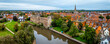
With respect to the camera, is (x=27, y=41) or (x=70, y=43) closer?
(x=27, y=41)

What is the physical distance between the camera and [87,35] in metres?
11.7

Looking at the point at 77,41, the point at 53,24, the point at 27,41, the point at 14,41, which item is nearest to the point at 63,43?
the point at 77,41

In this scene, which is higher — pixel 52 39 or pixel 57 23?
pixel 57 23

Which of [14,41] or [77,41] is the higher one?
[14,41]

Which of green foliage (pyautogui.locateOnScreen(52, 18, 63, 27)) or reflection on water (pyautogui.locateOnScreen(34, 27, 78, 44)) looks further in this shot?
green foliage (pyautogui.locateOnScreen(52, 18, 63, 27))

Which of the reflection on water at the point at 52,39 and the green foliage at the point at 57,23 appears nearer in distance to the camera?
the reflection on water at the point at 52,39

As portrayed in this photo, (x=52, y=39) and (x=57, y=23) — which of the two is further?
(x=57, y=23)

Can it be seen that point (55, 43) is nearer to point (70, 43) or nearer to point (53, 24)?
point (70, 43)

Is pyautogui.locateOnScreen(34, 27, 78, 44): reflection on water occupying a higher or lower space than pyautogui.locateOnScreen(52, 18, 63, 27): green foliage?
lower

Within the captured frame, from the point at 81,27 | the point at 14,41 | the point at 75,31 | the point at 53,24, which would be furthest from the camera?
the point at 53,24

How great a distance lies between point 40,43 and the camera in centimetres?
1336

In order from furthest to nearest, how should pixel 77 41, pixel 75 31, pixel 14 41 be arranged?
1. pixel 75 31
2. pixel 77 41
3. pixel 14 41

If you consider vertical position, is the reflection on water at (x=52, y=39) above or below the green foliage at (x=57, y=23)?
below

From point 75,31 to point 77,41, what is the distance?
189 centimetres
